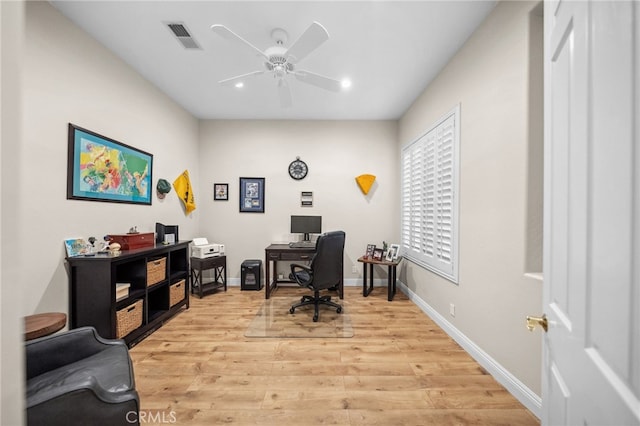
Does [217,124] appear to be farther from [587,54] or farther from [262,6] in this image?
[587,54]

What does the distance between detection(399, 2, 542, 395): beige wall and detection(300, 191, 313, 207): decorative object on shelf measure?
96.9 inches

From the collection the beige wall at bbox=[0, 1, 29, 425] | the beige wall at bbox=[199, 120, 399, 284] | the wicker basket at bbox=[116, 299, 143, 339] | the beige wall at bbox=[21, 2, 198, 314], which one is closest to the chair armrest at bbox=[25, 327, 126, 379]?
the beige wall at bbox=[21, 2, 198, 314]

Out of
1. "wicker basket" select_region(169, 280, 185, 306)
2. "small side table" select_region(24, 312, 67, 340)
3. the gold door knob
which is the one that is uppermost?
the gold door knob

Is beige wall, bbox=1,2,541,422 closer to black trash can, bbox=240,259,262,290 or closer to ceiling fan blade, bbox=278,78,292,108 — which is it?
black trash can, bbox=240,259,262,290

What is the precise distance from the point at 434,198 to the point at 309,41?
6.91ft

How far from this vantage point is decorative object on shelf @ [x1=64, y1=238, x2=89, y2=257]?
2.08m

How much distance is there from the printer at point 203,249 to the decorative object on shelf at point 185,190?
21.4 inches

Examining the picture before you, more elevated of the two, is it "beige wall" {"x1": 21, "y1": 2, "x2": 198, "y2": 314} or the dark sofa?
"beige wall" {"x1": 21, "y1": 2, "x2": 198, "y2": 314}

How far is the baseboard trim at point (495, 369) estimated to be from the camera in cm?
159

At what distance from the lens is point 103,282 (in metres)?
2.10

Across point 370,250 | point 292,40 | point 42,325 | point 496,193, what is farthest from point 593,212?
point 370,250

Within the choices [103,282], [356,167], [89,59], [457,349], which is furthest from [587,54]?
[356,167]

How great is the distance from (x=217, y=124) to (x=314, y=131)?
5.63 feet

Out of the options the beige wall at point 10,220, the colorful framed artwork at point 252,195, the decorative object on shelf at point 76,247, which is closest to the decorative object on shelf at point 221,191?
the colorful framed artwork at point 252,195
